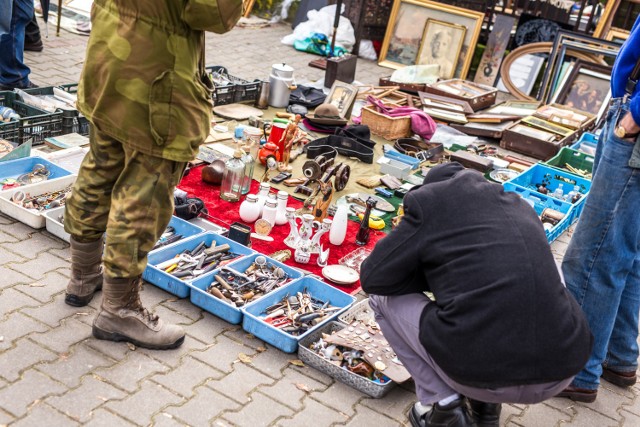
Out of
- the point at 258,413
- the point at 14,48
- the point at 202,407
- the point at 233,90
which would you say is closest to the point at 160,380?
the point at 202,407

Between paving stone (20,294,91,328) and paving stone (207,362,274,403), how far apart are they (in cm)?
82

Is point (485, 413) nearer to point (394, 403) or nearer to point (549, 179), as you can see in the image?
point (394, 403)

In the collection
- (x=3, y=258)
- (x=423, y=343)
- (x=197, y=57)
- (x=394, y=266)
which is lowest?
(x=3, y=258)

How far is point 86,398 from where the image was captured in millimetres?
3078

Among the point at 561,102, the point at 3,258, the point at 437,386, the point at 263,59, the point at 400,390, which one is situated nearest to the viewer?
the point at 437,386

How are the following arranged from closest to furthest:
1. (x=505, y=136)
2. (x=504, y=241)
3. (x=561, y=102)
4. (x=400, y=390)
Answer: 1. (x=504, y=241)
2. (x=400, y=390)
3. (x=505, y=136)
4. (x=561, y=102)

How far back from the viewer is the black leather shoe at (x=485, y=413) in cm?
313

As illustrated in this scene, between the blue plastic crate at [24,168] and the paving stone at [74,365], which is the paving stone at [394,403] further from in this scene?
the blue plastic crate at [24,168]

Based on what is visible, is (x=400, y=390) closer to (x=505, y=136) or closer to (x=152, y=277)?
(x=152, y=277)

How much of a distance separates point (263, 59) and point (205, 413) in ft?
23.7

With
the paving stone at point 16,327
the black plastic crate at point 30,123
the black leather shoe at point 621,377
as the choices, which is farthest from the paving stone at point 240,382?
the black plastic crate at point 30,123

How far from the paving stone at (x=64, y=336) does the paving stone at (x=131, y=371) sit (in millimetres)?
241

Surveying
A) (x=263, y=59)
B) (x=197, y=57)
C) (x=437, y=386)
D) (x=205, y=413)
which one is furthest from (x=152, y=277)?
(x=263, y=59)

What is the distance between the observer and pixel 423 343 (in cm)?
290
